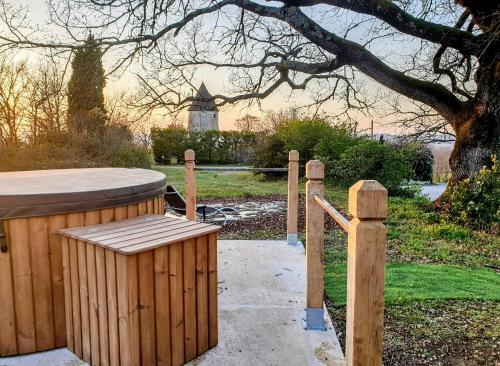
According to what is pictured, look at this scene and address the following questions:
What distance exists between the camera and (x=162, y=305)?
206cm

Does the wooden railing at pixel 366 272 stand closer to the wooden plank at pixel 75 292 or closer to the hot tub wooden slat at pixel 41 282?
the wooden plank at pixel 75 292

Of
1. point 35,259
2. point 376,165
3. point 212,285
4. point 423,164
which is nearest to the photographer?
point 35,259

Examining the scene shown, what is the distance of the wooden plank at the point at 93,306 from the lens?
2.09 meters

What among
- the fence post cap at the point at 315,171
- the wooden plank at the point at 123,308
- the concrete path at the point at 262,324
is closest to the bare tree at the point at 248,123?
the concrete path at the point at 262,324

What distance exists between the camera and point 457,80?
895 centimetres

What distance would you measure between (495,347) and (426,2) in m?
7.02

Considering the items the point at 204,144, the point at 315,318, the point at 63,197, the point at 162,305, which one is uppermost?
the point at 204,144

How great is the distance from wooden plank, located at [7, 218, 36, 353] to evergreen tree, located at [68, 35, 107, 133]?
6022 mm

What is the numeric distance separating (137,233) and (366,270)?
1325 mm

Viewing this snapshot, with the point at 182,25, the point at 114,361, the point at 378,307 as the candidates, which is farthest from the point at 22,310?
the point at 182,25

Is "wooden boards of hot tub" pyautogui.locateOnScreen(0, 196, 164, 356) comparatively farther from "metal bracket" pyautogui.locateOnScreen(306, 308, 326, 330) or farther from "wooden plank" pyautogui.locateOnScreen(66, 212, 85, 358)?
"metal bracket" pyautogui.locateOnScreen(306, 308, 326, 330)

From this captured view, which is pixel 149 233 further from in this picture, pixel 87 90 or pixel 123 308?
pixel 87 90

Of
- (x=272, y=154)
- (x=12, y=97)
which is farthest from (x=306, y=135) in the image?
(x=12, y=97)

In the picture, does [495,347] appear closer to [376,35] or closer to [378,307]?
[378,307]
